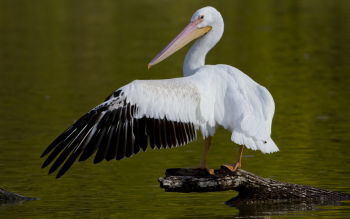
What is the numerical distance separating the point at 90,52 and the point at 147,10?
12287 mm

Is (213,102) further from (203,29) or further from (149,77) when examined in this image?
(149,77)

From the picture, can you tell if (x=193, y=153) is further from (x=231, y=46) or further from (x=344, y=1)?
(x=344, y=1)

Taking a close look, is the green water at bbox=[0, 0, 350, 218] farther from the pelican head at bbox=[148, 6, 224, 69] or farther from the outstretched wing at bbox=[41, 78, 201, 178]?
the pelican head at bbox=[148, 6, 224, 69]

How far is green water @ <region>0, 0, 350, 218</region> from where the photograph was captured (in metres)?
9.21

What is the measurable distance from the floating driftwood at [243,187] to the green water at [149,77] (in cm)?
18

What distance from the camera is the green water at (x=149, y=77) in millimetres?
9211

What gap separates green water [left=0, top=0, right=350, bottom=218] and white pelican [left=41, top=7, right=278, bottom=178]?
3.36 ft

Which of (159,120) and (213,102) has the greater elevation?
(213,102)

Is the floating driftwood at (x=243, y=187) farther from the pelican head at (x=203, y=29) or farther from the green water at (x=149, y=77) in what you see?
the pelican head at (x=203, y=29)

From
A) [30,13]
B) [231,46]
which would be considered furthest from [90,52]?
[30,13]

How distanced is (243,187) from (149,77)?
386 inches

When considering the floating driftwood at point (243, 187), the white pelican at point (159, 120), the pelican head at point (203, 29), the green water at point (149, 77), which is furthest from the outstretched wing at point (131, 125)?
the pelican head at point (203, 29)

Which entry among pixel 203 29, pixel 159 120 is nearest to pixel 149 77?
pixel 203 29

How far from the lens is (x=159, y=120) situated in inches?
301
